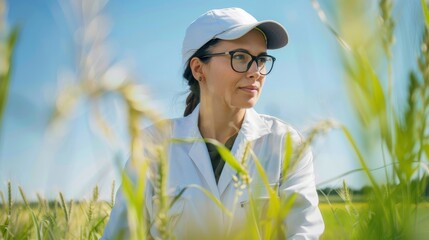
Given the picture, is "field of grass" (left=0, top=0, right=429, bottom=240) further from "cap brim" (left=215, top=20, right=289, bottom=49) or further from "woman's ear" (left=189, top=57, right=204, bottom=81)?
"woman's ear" (left=189, top=57, right=204, bottom=81)

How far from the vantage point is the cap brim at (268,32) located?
266 cm

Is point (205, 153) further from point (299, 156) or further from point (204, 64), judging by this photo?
point (299, 156)

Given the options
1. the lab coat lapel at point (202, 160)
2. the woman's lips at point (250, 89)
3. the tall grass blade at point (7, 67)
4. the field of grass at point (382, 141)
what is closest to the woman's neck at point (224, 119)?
the lab coat lapel at point (202, 160)

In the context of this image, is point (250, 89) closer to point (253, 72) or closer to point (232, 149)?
point (253, 72)

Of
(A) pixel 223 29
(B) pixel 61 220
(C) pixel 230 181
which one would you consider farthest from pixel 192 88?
(B) pixel 61 220

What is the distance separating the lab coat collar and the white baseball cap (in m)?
0.40

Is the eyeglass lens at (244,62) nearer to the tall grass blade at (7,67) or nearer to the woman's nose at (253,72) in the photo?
the woman's nose at (253,72)

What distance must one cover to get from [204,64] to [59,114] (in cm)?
239

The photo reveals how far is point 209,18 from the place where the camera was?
296 cm

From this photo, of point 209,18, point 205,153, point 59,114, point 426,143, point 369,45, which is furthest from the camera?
point 209,18

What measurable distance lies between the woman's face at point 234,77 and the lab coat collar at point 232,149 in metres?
0.18

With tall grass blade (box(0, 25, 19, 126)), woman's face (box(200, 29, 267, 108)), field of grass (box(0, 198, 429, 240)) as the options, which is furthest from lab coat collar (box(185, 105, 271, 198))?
tall grass blade (box(0, 25, 19, 126))

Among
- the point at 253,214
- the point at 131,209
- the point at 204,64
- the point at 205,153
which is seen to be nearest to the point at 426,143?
the point at 253,214

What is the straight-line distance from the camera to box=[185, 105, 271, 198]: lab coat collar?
8.54ft
